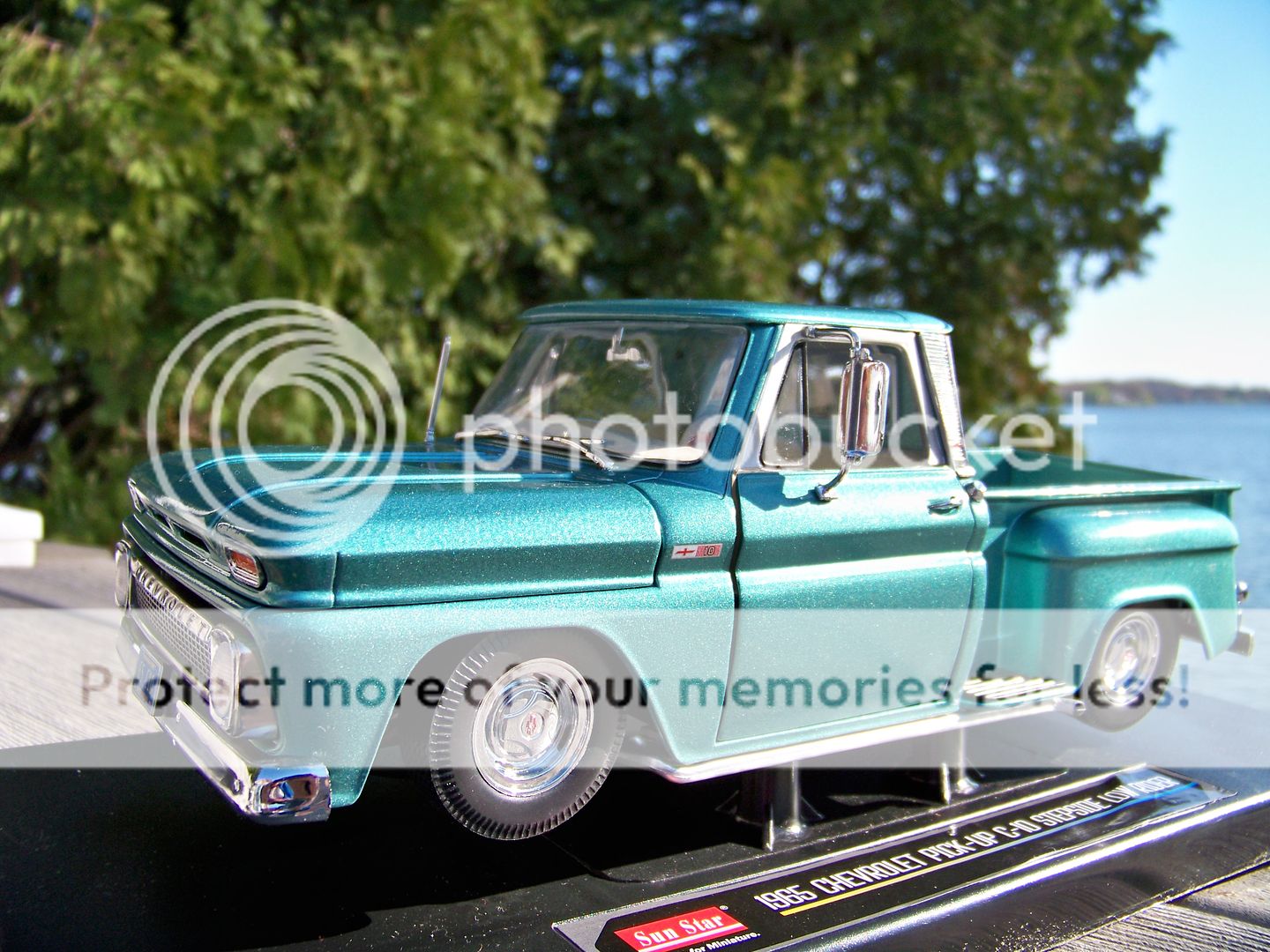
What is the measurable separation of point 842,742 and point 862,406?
1143mm

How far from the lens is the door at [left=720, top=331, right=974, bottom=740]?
359 cm

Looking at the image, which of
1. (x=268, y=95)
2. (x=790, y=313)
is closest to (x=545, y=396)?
(x=790, y=313)

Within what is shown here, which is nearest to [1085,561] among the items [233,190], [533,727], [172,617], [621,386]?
[621,386]

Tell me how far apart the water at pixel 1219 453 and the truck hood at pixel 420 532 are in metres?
3.48

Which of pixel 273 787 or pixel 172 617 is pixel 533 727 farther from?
pixel 172 617

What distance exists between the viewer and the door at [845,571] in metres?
3.59

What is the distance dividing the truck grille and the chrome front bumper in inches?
6.5

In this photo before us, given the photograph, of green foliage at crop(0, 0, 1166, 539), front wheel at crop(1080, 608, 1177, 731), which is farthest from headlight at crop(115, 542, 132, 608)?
green foliage at crop(0, 0, 1166, 539)

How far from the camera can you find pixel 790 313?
149 inches

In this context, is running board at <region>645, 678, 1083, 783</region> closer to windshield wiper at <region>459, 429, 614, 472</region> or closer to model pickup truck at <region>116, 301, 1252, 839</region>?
model pickup truck at <region>116, 301, 1252, 839</region>

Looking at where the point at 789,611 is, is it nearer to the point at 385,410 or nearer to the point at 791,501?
the point at 791,501

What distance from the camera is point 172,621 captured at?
134 inches

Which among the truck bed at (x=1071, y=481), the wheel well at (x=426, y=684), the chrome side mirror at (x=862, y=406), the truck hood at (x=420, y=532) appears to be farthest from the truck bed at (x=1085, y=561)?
the wheel well at (x=426, y=684)

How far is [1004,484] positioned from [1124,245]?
10.1 meters
